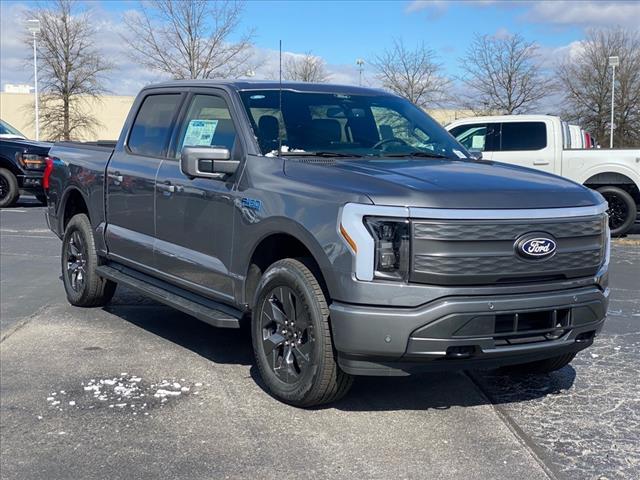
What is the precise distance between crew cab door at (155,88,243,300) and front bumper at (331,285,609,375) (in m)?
1.27

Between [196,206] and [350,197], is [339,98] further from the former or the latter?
[350,197]

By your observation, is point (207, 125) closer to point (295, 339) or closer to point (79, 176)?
point (295, 339)

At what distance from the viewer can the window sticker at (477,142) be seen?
1322cm

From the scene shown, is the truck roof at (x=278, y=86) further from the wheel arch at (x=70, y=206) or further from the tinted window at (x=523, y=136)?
the tinted window at (x=523, y=136)

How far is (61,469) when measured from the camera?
368 cm

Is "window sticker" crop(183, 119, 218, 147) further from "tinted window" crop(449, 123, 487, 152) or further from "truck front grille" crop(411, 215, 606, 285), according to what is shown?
"tinted window" crop(449, 123, 487, 152)

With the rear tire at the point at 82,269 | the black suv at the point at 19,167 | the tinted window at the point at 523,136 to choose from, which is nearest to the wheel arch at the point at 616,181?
the tinted window at the point at 523,136

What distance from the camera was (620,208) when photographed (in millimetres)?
12594

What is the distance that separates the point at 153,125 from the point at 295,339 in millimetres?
2591

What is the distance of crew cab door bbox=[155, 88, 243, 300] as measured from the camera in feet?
16.3

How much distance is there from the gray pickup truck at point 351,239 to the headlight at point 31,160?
1069 centimetres

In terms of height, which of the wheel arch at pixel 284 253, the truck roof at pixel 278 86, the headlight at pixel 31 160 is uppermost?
the truck roof at pixel 278 86

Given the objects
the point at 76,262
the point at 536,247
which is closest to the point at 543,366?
the point at 536,247

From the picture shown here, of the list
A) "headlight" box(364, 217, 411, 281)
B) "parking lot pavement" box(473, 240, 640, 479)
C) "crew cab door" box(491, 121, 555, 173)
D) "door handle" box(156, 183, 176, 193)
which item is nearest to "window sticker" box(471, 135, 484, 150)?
"crew cab door" box(491, 121, 555, 173)
